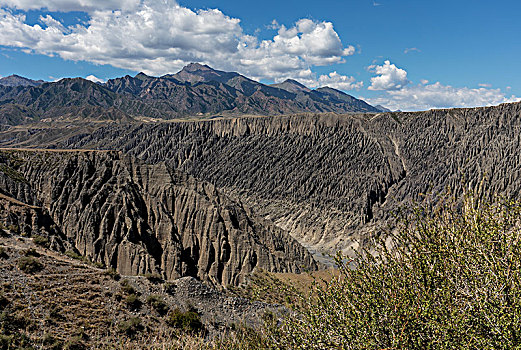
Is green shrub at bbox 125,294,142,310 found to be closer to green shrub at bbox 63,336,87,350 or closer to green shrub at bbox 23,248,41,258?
green shrub at bbox 63,336,87,350

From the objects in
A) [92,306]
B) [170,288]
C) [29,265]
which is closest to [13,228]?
[29,265]

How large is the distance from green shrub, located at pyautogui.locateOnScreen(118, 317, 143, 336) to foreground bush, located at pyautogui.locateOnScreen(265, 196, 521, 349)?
36.2 feet

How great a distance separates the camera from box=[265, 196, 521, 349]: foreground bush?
7.56 m

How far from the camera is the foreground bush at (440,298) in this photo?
7.56 meters

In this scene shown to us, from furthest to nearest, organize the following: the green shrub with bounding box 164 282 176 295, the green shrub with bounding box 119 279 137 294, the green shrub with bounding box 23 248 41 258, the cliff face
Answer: the cliff face < the green shrub with bounding box 164 282 176 295 < the green shrub with bounding box 23 248 41 258 < the green shrub with bounding box 119 279 137 294

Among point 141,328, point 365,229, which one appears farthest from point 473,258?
point 365,229

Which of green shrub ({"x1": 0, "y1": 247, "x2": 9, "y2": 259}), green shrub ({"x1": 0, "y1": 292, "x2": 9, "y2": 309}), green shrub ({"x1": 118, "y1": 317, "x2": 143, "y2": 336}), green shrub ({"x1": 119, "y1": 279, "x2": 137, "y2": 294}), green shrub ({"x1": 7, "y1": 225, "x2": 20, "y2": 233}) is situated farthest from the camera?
green shrub ({"x1": 7, "y1": 225, "x2": 20, "y2": 233})

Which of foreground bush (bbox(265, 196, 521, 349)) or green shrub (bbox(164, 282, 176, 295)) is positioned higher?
foreground bush (bbox(265, 196, 521, 349))

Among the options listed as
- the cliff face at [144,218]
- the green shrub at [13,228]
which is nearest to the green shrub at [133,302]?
the green shrub at [13,228]

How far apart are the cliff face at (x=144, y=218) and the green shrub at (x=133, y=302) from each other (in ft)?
36.1

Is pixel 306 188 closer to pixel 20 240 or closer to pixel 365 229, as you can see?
pixel 365 229

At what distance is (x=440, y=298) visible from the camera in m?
8.72

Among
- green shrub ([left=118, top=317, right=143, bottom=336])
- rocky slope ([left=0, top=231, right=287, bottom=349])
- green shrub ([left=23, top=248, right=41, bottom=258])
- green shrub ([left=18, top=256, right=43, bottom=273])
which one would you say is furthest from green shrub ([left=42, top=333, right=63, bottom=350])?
green shrub ([left=23, top=248, right=41, bottom=258])

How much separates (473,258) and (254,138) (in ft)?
286
